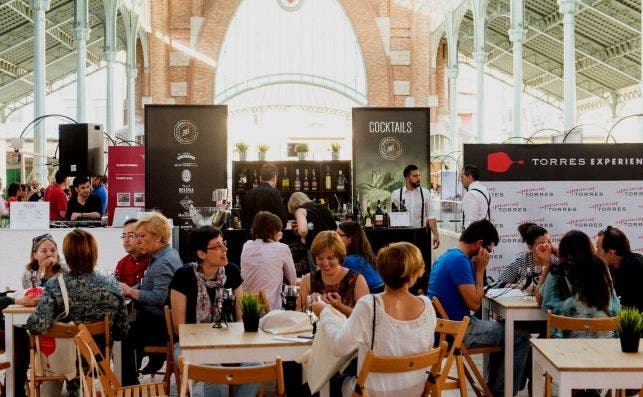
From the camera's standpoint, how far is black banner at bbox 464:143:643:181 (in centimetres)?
745

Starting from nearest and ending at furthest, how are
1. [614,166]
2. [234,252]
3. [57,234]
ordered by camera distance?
[614,166], [57,234], [234,252]

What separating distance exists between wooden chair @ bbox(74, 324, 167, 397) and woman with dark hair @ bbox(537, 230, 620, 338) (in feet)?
7.77

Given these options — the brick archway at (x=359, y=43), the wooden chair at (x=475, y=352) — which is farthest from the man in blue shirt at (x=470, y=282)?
the brick archway at (x=359, y=43)

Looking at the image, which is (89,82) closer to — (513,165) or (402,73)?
(402,73)

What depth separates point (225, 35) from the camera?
81.1 ft

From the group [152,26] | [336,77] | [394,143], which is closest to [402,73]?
[336,77]

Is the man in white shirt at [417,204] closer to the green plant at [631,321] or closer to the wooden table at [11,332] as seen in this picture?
the wooden table at [11,332]

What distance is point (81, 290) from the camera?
4695mm

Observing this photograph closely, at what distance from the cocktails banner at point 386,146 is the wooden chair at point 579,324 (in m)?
5.86

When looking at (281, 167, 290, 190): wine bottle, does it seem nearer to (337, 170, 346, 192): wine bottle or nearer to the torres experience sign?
(337, 170, 346, 192): wine bottle

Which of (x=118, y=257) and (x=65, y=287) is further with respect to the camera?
(x=118, y=257)

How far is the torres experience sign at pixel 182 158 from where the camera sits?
9.47 m

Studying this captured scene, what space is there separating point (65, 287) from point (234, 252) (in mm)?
4035

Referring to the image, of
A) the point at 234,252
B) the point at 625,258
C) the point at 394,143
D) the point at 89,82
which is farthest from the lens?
the point at 89,82
